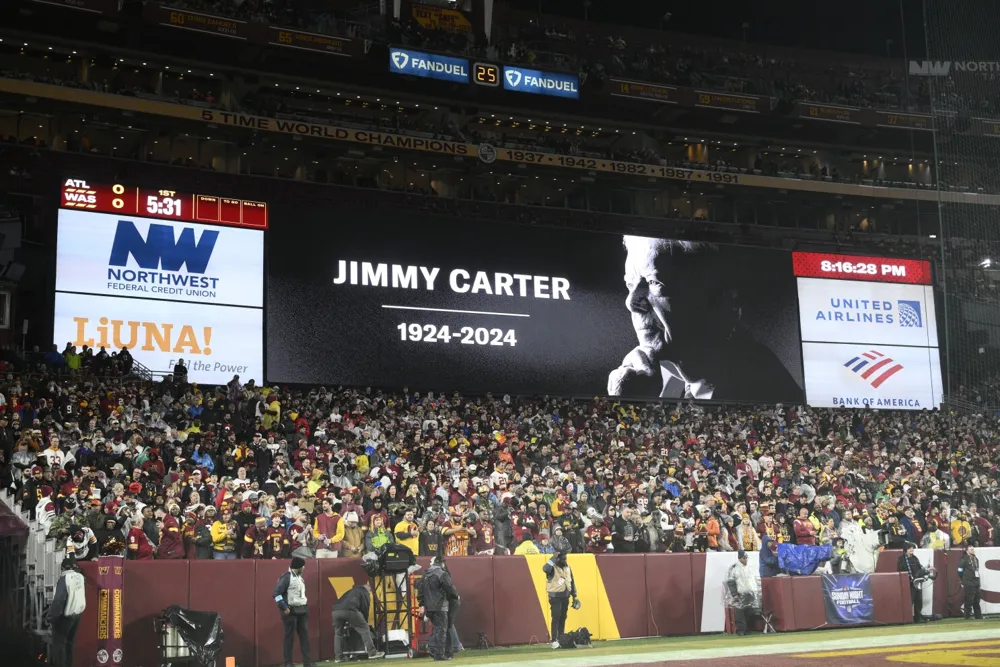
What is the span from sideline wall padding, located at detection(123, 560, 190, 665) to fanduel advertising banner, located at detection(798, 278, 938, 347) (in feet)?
97.0

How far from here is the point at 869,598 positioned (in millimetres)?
20344

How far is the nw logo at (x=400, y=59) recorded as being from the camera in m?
40.4

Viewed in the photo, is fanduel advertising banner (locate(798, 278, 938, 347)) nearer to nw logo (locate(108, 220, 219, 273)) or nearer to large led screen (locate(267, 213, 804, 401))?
large led screen (locate(267, 213, 804, 401))

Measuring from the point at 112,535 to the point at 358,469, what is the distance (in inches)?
372

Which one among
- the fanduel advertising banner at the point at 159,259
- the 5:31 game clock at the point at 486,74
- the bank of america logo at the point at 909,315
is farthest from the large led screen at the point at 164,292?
the bank of america logo at the point at 909,315

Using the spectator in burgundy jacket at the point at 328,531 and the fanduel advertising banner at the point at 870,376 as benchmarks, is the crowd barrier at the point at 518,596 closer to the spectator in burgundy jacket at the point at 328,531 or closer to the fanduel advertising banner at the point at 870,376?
the spectator in burgundy jacket at the point at 328,531

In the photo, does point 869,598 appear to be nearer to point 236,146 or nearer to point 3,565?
point 3,565

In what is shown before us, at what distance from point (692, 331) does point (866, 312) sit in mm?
7494

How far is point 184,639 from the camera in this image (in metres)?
14.8

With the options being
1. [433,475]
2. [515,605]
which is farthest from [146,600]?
[433,475]

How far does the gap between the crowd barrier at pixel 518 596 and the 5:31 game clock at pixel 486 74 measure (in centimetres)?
2563

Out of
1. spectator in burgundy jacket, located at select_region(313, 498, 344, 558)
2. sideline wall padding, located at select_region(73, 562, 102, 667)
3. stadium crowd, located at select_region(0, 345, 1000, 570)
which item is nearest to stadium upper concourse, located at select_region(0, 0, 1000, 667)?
sideline wall padding, located at select_region(73, 562, 102, 667)

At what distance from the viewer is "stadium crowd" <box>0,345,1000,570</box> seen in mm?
17703

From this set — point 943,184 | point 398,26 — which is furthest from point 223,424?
point 943,184
